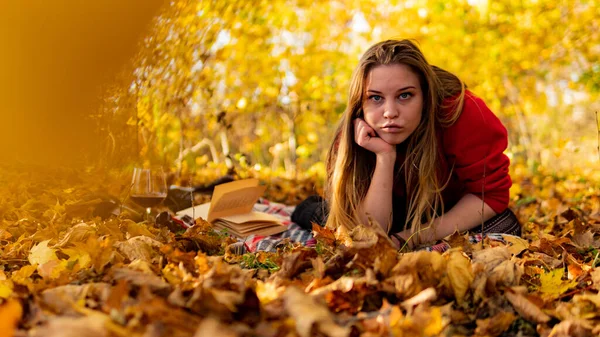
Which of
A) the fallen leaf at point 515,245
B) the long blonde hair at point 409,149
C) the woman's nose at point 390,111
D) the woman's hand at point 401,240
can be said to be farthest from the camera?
the long blonde hair at point 409,149

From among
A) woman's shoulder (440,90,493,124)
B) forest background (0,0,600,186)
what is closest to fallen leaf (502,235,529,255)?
woman's shoulder (440,90,493,124)

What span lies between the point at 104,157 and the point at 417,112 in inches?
62.0

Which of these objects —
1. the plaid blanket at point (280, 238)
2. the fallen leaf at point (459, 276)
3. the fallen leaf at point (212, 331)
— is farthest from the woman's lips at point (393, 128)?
the fallen leaf at point (212, 331)

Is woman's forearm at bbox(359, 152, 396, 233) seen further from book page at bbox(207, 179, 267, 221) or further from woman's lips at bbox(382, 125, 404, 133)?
book page at bbox(207, 179, 267, 221)

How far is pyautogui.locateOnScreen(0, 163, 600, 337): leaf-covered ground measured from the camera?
1201mm

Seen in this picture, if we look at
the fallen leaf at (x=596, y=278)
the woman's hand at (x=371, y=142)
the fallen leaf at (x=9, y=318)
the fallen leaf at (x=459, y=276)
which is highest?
the woman's hand at (x=371, y=142)

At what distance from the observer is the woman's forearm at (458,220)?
2.83m

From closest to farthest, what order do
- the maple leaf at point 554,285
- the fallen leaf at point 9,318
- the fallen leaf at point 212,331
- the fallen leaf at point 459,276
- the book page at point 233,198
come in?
the fallen leaf at point 212,331 → the fallen leaf at point 9,318 → the fallen leaf at point 459,276 → the maple leaf at point 554,285 → the book page at point 233,198

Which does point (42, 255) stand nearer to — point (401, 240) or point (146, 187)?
point (146, 187)

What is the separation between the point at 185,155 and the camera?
6.12 m

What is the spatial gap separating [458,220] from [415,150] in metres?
0.40

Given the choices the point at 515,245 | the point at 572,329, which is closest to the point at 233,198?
the point at 515,245

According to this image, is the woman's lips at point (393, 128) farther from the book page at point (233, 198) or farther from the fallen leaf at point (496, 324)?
the fallen leaf at point (496, 324)

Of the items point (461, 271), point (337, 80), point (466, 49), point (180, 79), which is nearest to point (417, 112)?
point (461, 271)
